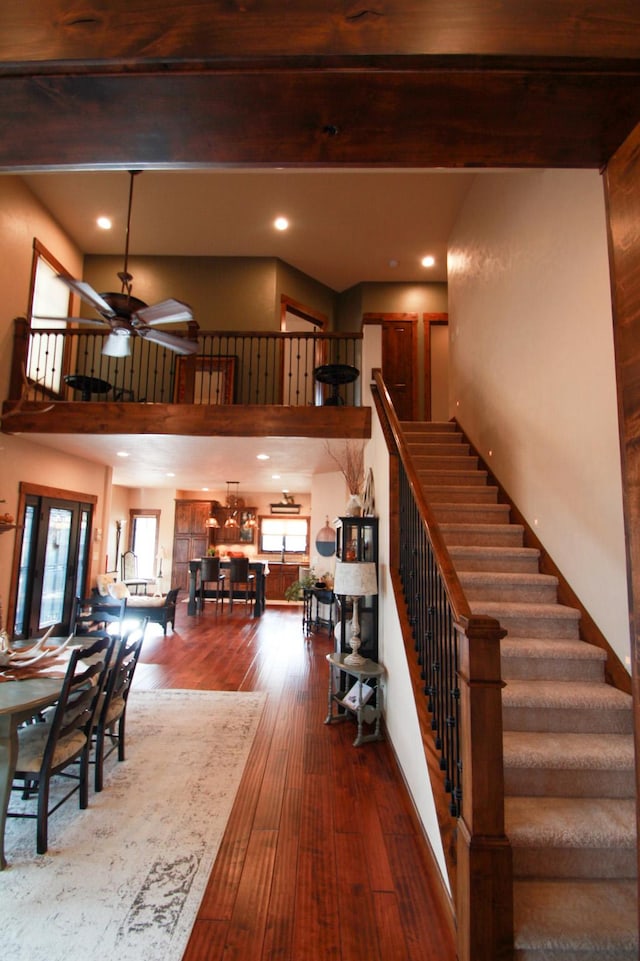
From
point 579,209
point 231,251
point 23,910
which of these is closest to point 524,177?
point 579,209

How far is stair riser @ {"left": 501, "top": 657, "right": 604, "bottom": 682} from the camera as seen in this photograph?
102 inches

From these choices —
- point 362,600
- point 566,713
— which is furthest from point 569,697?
point 362,600

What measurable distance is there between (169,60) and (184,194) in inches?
253

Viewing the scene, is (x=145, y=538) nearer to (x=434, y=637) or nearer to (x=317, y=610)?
(x=317, y=610)

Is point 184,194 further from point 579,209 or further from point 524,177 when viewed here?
point 579,209

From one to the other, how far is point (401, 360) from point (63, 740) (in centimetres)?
700

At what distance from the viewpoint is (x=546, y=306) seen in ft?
11.5

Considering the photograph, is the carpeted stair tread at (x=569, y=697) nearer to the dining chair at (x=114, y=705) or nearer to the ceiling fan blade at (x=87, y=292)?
the dining chair at (x=114, y=705)

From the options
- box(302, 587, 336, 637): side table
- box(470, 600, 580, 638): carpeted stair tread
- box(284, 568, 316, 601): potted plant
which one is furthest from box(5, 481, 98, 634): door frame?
box(470, 600, 580, 638): carpeted stair tread

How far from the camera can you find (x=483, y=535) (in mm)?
3707

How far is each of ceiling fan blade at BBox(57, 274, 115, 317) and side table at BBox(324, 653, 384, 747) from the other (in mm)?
3380

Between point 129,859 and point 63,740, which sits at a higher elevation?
point 63,740

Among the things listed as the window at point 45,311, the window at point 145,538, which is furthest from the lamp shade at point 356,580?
the window at point 145,538

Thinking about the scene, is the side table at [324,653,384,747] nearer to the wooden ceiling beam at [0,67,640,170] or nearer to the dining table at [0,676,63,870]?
the dining table at [0,676,63,870]
